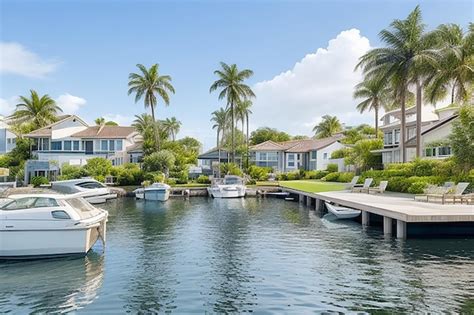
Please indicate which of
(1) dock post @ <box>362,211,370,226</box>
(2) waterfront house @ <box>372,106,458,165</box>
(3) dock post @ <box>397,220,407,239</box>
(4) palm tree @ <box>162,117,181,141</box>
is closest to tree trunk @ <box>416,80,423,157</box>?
(2) waterfront house @ <box>372,106,458,165</box>

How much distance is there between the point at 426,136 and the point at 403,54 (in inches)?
368

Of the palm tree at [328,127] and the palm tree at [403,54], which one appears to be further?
the palm tree at [328,127]

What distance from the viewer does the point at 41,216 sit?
1481 cm

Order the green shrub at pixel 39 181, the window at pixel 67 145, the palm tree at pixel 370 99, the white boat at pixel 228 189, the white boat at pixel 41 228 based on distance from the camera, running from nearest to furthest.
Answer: the white boat at pixel 41 228 → the white boat at pixel 228 189 → the green shrub at pixel 39 181 → the window at pixel 67 145 → the palm tree at pixel 370 99

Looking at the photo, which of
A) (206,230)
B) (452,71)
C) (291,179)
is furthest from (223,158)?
(206,230)

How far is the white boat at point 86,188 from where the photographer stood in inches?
1437

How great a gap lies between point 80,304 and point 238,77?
51.7 meters

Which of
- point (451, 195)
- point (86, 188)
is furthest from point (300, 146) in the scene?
point (451, 195)

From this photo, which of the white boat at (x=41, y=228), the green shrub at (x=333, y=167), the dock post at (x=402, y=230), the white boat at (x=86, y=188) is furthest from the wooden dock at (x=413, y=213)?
the green shrub at (x=333, y=167)

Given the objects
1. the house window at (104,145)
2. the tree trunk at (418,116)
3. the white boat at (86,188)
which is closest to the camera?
the white boat at (86,188)

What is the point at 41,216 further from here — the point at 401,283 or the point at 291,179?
the point at 291,179

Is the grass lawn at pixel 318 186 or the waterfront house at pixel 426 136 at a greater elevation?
the waterfront house at pixel 426 136

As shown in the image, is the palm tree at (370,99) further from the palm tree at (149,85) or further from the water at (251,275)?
the water at (251,275)

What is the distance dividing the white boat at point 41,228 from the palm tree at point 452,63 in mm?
34833
